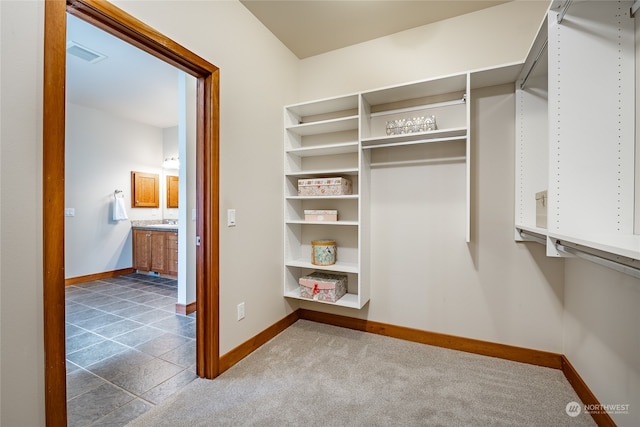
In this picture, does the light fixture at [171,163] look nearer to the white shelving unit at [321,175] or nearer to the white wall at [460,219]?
the white shelving unit at [321,175]

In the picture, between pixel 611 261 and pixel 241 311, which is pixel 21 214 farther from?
pixel 611 261

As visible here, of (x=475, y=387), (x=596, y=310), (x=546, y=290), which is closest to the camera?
(x=596, y=310)

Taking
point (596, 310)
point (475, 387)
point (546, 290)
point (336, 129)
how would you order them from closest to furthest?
point (596, 310) < point (475, 387) < point (546, 290) < point (336, 129)

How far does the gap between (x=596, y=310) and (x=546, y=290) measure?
1.53ft

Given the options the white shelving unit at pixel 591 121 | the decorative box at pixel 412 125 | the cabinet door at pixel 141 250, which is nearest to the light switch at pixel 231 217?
the decorative box at pixel 412 125

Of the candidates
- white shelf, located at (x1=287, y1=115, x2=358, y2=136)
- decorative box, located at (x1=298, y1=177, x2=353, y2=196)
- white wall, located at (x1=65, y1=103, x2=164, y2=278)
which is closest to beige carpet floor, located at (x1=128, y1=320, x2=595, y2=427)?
decorative box, located at (x1=298, y1=177, x2=353, y2=196)

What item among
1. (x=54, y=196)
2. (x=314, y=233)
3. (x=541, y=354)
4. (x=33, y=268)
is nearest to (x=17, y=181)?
(x=54, y=196)

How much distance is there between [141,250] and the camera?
4871 mm

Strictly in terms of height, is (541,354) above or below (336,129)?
below

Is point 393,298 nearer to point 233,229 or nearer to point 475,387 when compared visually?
point 475,387

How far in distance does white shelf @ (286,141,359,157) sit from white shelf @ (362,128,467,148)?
163 millimetres

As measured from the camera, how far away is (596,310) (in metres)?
1.52

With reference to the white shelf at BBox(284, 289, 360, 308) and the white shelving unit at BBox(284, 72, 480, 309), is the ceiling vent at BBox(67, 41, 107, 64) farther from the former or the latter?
the white shelf at BBox(284, 289, 360, 308)

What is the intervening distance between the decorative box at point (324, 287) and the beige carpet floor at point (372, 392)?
417mm
